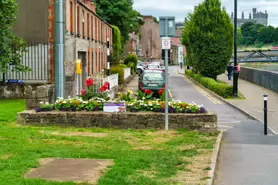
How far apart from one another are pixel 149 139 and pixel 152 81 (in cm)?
1717

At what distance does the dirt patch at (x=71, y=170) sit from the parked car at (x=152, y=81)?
64.0 ft

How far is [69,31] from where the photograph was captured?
24172 mm

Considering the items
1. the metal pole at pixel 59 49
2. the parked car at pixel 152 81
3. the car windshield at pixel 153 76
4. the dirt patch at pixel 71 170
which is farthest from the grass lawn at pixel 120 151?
the car windshield at pixel 153 76

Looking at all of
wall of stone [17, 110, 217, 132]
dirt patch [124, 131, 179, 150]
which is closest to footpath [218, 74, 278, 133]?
wall of stone [17, 110, 217, 132]

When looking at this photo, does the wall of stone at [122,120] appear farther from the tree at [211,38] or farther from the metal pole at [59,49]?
the tree at [211,38]

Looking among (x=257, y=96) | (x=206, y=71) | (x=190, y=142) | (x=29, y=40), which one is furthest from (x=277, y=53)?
(x=190, y=142)

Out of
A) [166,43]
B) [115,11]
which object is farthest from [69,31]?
[115,11]

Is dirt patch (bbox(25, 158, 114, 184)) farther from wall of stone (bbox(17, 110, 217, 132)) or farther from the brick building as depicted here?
the brick building

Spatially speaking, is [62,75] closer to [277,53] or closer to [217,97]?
[217,97]

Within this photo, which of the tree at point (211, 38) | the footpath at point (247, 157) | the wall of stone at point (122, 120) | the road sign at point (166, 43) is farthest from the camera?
the tree at point (211, 38)

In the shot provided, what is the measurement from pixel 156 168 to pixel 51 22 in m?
14.4

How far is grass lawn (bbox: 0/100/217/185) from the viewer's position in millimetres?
7609

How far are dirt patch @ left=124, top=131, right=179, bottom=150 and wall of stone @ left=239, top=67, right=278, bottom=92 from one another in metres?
20.8

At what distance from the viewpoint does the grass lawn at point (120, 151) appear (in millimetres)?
7609
